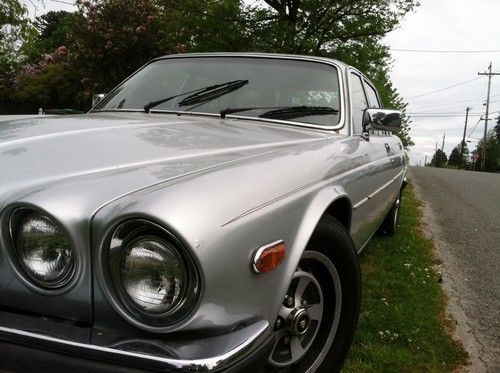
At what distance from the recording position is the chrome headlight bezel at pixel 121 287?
1381 millimetres

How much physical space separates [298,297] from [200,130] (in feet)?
3.11

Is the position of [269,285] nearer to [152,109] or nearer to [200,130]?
[200,130]

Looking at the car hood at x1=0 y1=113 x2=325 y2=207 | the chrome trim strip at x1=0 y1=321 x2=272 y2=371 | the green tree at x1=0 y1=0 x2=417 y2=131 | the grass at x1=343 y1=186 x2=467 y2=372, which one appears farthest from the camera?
the green tree at x1=0 y1=0 x2=417 y2=131

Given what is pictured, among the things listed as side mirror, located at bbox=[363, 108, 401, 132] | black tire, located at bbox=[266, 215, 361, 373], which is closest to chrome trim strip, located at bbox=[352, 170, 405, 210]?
side mirror, located at bbox=[363, 108, 401, 132]

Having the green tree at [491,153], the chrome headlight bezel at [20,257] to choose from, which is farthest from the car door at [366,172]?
the green tree at [491,153]

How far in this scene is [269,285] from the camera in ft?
5.24

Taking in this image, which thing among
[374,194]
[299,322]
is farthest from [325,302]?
[374,194]

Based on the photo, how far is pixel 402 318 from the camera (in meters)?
3.15

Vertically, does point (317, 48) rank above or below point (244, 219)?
above

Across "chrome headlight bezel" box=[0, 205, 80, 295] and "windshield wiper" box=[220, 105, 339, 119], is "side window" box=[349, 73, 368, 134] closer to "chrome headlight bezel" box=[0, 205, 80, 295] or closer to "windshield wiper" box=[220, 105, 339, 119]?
"windshield wiper" box=[220, 105, 339, 119]

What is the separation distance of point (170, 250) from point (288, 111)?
178cm

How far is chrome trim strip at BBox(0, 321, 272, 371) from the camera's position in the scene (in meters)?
1.29

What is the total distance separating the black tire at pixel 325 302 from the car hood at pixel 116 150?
1.49ft

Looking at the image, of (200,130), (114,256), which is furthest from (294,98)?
(114,256)
